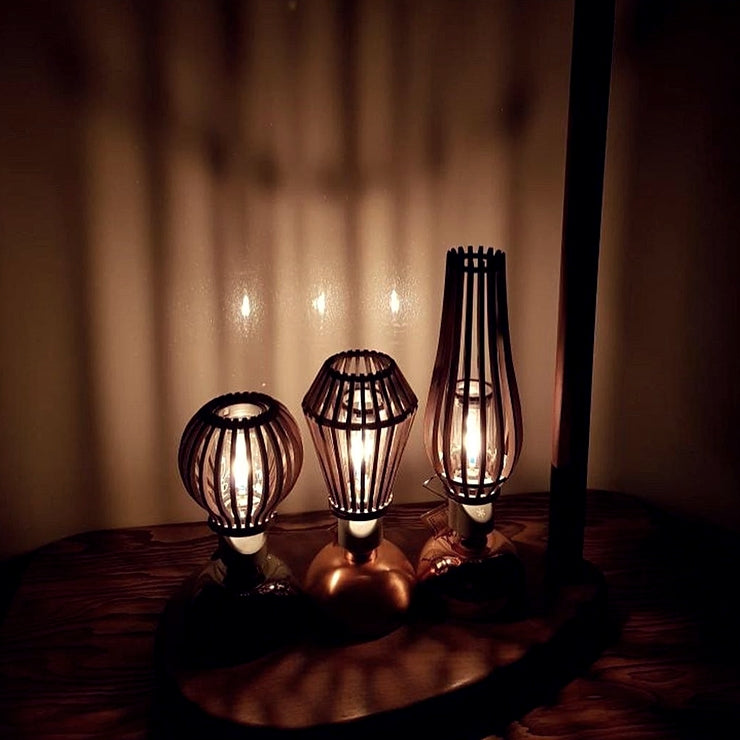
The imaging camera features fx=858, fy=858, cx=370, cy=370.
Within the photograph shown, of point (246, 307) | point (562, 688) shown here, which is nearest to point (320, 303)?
point (246, 307)

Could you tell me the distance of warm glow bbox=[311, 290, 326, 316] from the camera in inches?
44.4

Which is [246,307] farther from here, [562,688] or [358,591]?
[562,688]

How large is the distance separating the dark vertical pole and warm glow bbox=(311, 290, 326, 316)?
33cm

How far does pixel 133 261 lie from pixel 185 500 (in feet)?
1.12

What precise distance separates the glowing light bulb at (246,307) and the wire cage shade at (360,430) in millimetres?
220

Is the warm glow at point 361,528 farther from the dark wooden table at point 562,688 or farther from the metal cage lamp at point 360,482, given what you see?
the dark wooden table at point 562,688

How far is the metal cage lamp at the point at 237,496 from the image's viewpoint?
0.87 meters

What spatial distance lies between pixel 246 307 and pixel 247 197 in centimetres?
14

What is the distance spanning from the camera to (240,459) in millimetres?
886

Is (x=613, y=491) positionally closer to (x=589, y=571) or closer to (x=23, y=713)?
(x=589, y=571)

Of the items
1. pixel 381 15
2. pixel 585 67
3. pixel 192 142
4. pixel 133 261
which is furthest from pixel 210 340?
pixel 585 67

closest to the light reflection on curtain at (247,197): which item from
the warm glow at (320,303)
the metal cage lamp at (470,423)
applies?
the warm glow at (320,303)

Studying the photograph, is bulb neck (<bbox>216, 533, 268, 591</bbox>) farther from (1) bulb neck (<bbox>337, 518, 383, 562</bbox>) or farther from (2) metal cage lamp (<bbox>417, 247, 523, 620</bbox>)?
(2) metal cage lamp (<bbox>417, 247, 523, 620</bbox>)

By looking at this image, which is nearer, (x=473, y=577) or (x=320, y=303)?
(x=473, y=577)
